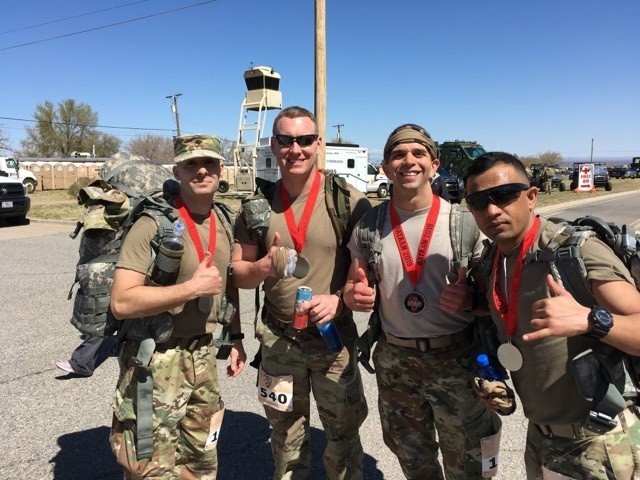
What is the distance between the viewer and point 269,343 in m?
2.73

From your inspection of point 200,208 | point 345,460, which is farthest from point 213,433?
point 200,208

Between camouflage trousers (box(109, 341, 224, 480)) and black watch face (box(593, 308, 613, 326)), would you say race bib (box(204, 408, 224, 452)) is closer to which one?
camouflage trousers (box(109, 341, 224, 480))

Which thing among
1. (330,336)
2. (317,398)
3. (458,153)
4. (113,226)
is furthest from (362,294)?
(458,153)

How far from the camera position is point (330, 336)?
2.53 m

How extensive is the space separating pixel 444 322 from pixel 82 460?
2647 mm

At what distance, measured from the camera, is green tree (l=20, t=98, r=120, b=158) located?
6144cm

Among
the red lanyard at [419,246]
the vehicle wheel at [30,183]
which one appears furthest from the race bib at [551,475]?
the vehicle wheel at [30,183]

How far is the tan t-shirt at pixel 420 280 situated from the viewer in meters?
2.29

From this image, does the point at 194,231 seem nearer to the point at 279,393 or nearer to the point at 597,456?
the point at 279,393

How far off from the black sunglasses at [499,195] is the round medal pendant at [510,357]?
1.90 feet

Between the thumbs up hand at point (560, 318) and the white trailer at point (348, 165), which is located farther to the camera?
the white trailer at point (348, 165)

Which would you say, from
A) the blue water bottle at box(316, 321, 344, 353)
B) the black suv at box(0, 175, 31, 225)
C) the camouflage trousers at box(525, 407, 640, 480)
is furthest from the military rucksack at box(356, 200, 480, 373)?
the black suv at box(0, 175, 31, 225)

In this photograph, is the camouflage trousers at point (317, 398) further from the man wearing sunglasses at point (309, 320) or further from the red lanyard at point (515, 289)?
the red lanyard at point (515, 289)

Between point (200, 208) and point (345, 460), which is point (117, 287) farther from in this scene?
point (345, 460)
